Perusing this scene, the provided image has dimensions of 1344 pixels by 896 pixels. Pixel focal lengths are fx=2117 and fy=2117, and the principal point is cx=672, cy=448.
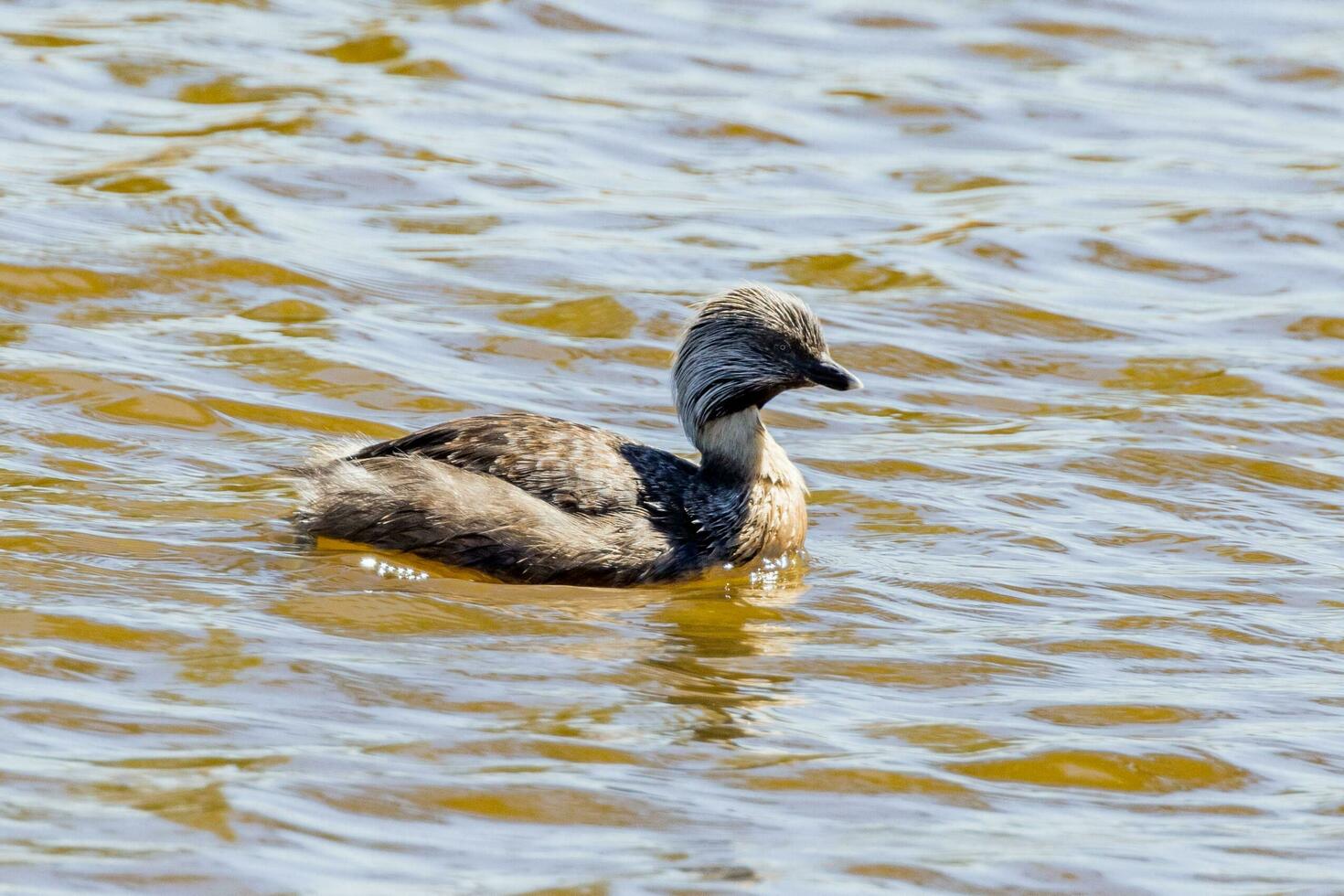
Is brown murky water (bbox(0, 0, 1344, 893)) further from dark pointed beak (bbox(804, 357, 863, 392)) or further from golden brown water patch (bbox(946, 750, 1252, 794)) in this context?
dark pointed beak (bbox(804, 357, 863, 392))

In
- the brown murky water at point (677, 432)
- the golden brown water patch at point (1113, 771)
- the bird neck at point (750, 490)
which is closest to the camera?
the brown murky water at point (677, 432)

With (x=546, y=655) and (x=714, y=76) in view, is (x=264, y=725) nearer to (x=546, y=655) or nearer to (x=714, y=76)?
(x=546, y=655)

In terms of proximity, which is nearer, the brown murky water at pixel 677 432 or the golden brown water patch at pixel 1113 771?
the brown murky water at pixel 677 432

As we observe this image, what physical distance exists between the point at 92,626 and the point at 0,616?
13.0 inches

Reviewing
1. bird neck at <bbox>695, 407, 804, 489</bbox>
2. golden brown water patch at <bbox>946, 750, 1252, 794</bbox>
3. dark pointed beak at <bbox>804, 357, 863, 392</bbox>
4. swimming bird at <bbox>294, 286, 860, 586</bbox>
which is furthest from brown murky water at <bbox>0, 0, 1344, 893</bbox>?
dark pointed beak at <bbox>804, 357, 863, 392</bbox>

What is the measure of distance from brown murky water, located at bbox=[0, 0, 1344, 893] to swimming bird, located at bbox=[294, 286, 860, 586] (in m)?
0.20

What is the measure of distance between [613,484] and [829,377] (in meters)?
1.17

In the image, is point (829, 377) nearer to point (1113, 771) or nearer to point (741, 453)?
point (741, 453)

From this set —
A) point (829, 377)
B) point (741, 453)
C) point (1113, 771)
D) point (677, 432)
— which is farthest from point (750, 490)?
point (1113, 771)

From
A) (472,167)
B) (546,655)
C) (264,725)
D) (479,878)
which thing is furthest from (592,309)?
(479,878)

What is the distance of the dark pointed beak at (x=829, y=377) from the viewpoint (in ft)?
31.5

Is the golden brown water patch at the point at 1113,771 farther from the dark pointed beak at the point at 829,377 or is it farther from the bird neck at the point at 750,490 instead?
the dark pointed beak at the point at 829,377

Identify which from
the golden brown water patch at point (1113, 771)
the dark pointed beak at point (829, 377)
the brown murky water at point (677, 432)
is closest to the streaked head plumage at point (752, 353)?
the dark pointed beak at point (829, 377)

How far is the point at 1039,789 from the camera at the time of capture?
6945 mm
